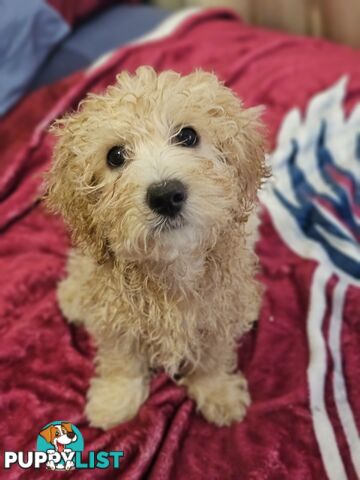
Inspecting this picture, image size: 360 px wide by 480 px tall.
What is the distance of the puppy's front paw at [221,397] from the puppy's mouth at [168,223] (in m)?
0.67

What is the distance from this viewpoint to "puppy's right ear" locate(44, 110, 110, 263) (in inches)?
49.0

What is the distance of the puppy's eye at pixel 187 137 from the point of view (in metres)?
1.22

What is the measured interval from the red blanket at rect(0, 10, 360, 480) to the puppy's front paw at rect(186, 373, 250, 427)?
0.03 meters

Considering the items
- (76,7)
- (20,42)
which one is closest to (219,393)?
(20,42)

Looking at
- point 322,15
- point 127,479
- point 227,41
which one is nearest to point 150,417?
point 127,479

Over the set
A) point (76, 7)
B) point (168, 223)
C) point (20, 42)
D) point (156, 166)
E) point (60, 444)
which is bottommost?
point (60, 444)

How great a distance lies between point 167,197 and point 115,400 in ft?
2.52

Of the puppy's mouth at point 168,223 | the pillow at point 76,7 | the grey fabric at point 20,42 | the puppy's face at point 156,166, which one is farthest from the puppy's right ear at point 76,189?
→ the pillow at point 76,7

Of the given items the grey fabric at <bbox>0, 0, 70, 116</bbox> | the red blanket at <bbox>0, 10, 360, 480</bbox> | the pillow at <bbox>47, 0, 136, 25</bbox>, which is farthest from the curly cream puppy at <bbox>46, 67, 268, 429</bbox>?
the pillow at <bbox>47, 0, 136, 25</bbox>

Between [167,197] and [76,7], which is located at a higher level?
[76,7]

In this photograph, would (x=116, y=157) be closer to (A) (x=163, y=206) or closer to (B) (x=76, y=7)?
(A) (x=163, y=206)

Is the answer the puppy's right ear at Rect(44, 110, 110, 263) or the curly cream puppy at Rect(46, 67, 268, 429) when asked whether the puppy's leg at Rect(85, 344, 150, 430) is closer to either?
the curly cream puppy at Rect(46, 67, 268, 429)

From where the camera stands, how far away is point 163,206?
1.06 meters

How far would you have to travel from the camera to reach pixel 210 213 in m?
1.09
